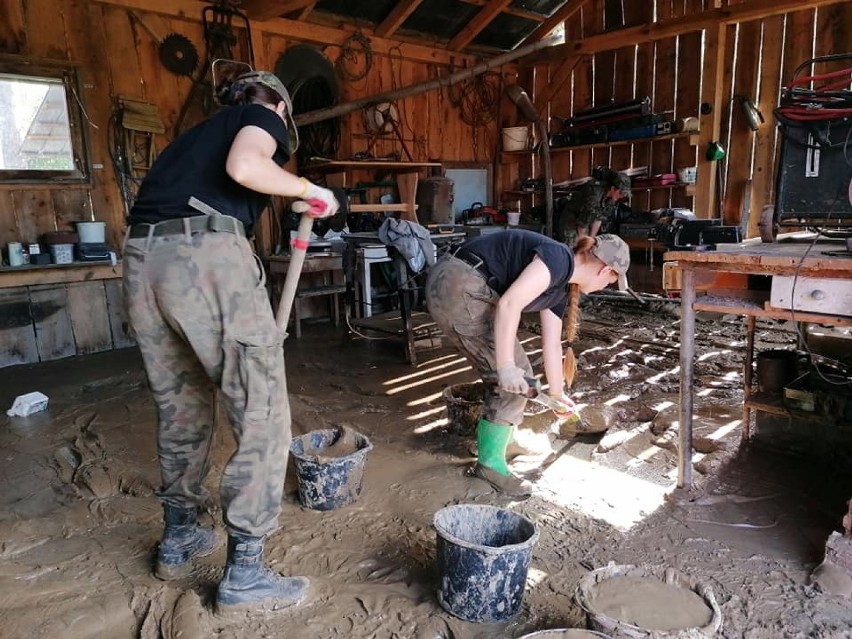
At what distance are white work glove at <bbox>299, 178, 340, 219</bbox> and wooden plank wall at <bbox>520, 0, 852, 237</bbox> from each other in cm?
567

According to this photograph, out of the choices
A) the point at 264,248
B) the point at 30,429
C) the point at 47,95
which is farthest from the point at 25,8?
the point at 30,429

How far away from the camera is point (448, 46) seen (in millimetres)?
8000

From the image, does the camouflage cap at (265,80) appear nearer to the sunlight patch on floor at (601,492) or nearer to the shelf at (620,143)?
the sunlight patch on floor at (601,492)

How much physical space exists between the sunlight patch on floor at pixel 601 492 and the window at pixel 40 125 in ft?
16.0

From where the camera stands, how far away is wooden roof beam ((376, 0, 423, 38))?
22.2 feet

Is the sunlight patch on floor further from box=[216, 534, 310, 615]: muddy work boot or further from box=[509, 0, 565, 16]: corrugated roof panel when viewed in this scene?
box=[509, 0, 565, 16]: corrugated roof panel

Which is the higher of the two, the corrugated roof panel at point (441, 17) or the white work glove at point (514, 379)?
the corrugated roof panel at point (441, 17)

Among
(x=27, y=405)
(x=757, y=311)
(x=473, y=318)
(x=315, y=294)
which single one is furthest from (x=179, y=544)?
(x=315, y=294)

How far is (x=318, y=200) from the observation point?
2018 mm

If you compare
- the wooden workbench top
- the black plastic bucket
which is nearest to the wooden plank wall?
the black plastic bucket

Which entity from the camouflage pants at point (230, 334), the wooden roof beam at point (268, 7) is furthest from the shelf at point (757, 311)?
the wooden roof beam at point (268, 7)

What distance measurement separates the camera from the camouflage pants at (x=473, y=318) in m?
2.73

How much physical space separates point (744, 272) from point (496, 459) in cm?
132

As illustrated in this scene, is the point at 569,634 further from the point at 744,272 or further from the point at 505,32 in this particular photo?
the point at 505,32
